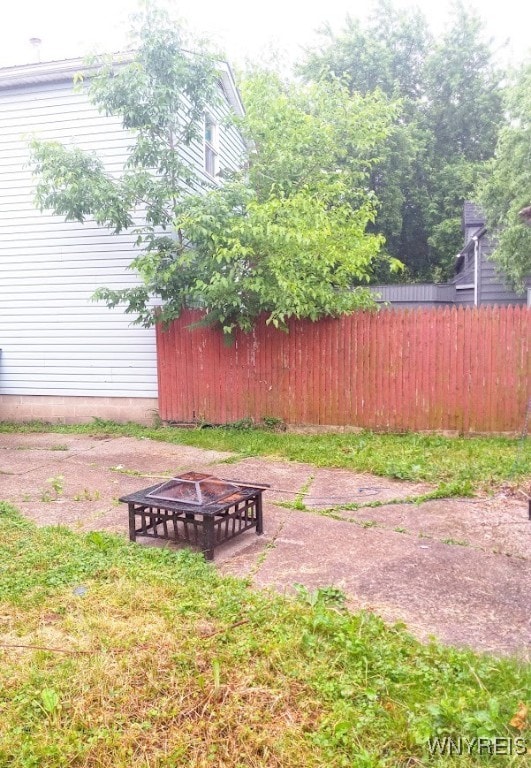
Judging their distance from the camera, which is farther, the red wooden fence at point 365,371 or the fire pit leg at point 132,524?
the red wooden fence at point 365,371

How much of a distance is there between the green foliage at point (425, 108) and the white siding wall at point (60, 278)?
16908 millimetres

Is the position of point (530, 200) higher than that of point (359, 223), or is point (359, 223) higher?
point (530, 200)

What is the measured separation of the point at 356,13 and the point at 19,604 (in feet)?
96.6

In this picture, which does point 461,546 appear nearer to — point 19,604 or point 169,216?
point 19,604

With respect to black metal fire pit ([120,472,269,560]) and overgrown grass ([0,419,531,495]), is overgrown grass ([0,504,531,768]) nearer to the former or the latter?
black metal fire pit ([120,472,269,560])

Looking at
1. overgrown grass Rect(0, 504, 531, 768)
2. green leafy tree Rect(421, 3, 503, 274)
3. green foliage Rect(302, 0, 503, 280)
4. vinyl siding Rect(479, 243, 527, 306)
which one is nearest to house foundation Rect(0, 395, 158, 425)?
overgrown grass Rect(0, 504, 531, 768)

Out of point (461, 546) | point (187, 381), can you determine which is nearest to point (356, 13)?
point (187, 381)

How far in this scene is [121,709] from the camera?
2.33 meters

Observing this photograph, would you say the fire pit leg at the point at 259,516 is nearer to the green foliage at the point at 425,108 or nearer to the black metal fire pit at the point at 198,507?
the black metal fire pit at the point at 198,507

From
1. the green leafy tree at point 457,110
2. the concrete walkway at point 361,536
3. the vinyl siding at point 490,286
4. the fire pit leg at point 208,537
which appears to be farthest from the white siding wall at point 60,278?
the green leafy tree at point 457,110

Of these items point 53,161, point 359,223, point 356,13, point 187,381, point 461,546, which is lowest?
point 461,546

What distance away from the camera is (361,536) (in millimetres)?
4371

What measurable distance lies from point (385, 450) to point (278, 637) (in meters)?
4.73

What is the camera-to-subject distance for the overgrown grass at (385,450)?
6.05 metres
